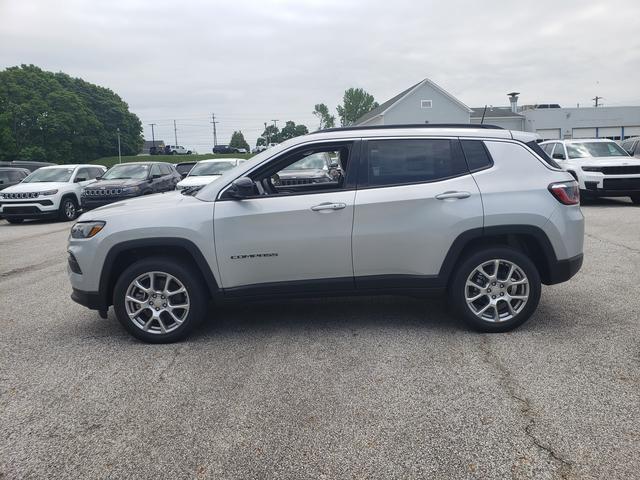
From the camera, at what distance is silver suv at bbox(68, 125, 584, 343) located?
4.57m

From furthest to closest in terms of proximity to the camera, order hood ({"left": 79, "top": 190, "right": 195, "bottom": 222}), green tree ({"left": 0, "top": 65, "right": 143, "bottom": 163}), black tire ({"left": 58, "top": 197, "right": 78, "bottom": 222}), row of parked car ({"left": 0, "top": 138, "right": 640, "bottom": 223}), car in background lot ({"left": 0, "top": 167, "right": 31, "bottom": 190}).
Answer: green tree ({"left": 0, "top": 65, "right": 143, "bottom": 163}), car in background lot ({"left": 0, "top": 167, "right": 31, "bottom": 190}), black tire ({"left": 58, "top": 197, "right": 78, "bottom": 222}), row of parked car ({"left": 0, "top": 138, "right": 640, "bottom": 223}), hood ({"left": 79, "top": 190, "right": 195, "bottom": 222})

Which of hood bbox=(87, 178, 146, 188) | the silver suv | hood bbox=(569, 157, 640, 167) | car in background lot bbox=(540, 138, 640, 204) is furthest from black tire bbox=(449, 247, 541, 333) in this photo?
hood bbox=(87, 178, 146, 188)

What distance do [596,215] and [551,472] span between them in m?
11.4

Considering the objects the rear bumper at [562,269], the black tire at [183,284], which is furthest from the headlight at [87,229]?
the rear bumper at [562,269]

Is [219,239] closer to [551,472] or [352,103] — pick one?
[551,472]

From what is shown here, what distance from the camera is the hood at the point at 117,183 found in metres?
14.8

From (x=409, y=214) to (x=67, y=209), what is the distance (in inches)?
561

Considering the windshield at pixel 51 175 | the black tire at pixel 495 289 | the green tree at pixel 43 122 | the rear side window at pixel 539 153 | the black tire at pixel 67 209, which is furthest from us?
the green tree at pixel 43 122

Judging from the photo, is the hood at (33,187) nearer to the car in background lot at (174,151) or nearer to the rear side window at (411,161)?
the rear side window at (411,161)

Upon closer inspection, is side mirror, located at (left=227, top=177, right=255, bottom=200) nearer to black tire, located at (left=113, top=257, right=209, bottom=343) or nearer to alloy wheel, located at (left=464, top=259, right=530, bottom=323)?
black tire, located at (left=113, top=257, right=209, bottom=343)

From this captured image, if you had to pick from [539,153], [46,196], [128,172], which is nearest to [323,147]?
[539,153]

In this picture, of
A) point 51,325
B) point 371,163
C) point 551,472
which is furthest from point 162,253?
point 551,472

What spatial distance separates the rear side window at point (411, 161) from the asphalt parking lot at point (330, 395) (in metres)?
1.40

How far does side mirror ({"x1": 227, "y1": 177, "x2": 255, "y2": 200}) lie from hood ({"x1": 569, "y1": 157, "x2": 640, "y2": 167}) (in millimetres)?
12434
